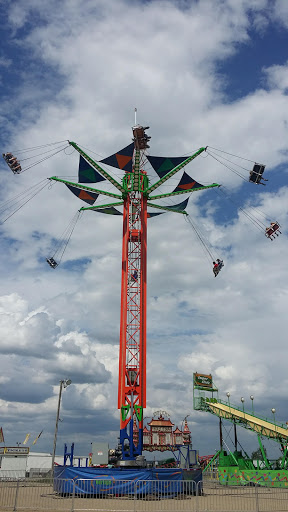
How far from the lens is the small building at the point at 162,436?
57969 mm

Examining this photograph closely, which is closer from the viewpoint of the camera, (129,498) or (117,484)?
(129,498)

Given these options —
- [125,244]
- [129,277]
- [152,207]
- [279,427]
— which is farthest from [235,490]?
[152,207]

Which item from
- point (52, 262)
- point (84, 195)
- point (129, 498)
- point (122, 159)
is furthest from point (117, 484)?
point (84, 195)

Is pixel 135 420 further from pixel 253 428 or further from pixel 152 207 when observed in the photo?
pixel 152 207

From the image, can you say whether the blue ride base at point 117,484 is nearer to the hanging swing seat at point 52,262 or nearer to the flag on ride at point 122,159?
the hanging swing seat at point 52,262

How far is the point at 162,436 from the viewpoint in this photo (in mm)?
58844

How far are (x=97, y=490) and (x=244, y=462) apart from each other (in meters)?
23.7

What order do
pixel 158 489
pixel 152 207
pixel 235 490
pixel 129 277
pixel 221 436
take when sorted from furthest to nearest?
pixel 221 436 < pixel 152 207 < pixel 129 277 < pixel 235 490 < pixel 158 489

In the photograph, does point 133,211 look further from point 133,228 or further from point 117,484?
point 117,484

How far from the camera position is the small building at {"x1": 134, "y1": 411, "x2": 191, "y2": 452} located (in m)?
58.0

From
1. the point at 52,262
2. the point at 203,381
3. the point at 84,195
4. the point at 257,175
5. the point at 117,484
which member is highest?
the point at 84,195

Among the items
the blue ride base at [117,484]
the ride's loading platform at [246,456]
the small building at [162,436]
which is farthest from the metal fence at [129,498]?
the small building at [162,436]

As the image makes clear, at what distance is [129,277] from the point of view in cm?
3788

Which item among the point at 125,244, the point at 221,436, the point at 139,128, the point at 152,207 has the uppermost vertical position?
the point at 139,128
